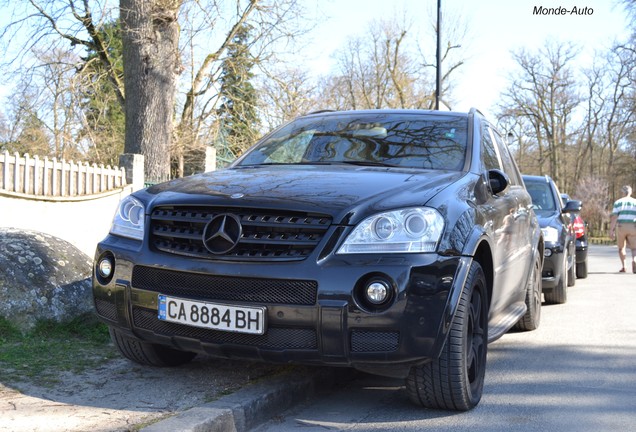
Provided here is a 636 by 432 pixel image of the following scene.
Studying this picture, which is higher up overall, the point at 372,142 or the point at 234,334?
the point at 372,142

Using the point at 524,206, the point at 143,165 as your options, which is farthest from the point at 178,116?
the point at 524,206

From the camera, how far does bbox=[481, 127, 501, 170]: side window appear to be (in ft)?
16.5

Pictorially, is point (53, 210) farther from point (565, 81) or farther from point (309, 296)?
point (565, 81)

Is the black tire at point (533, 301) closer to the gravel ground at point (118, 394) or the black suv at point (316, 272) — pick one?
the black suv at point (316, 272)

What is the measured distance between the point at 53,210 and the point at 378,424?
9.00m

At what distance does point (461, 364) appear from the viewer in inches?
149

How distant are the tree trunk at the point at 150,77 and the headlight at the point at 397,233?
458 inches

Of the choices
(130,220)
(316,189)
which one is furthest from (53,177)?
(316,189)

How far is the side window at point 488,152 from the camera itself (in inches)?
198

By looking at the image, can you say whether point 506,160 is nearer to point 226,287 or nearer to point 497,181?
point 497,181

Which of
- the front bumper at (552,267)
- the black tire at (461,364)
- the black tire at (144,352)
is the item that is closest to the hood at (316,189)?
the black tire at (461,364)

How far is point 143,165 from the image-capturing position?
1411cm

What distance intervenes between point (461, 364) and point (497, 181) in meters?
1.47

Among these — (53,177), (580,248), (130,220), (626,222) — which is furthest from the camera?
(626,222)
